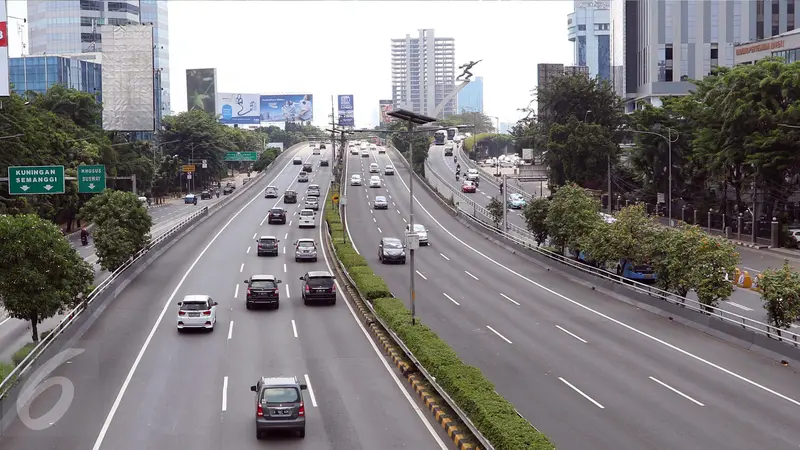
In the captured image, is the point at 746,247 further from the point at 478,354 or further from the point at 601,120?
the point at 478,354

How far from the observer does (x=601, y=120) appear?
3565 inches

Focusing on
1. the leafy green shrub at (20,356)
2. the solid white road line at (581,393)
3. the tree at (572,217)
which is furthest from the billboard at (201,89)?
the solid white road line at (581,393)

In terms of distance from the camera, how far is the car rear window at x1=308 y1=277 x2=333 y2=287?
40825mm

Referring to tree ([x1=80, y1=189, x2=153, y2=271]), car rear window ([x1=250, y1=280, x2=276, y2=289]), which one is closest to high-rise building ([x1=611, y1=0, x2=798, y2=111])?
tree ([x1=80, y1=189, x2=153, y2=271])

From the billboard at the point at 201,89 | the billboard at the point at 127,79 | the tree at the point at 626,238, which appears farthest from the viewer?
the billboard at the point at 201,89

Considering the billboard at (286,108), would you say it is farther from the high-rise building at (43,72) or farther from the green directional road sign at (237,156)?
the high-rise building at (43,72)

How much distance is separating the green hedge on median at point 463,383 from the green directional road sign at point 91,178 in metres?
20.8

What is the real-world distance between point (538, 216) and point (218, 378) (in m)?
34.3

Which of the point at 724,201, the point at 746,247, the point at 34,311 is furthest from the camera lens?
the point at 724,201

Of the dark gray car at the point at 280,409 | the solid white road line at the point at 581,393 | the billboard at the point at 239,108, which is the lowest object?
the solid white road line at the point at 581,393

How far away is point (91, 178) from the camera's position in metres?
52.2

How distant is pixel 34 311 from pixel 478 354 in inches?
639

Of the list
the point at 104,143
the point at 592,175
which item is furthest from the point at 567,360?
the point at 104,143

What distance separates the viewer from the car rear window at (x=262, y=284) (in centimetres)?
3947
